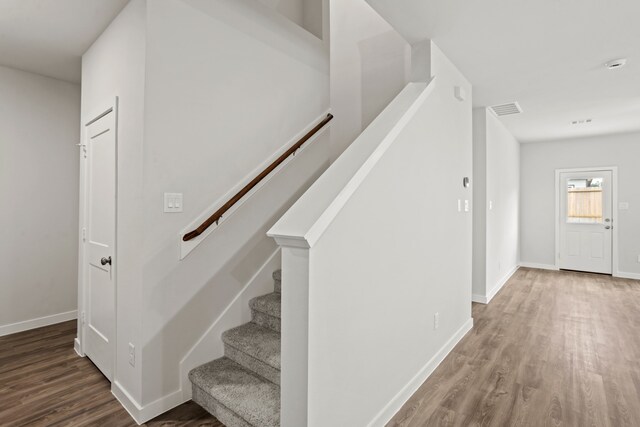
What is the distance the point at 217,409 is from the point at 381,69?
3.14 metres

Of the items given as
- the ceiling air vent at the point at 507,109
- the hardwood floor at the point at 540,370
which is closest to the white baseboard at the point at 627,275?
the hardwood floor at the point at 540,370

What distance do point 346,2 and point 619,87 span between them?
299 centimetres

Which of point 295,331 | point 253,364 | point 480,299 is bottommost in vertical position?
point 480,299

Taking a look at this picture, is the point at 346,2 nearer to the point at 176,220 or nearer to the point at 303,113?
the point at 303,113

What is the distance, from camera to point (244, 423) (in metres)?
1.82

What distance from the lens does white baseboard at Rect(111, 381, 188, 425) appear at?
1992 mm

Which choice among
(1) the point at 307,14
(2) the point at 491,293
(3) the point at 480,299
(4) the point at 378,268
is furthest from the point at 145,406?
(2) the point at 491,293

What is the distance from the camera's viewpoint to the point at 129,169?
215cm

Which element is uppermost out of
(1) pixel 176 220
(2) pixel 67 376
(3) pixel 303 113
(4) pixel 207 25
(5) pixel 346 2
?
(5) pixel 346 2

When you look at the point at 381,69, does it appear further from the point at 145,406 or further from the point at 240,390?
the point at 145,406

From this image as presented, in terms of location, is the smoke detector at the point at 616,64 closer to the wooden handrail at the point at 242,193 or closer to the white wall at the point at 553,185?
the wooden handrail at the point at 242,193

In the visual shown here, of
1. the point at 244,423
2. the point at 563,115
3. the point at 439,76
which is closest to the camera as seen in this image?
the point at 244,423

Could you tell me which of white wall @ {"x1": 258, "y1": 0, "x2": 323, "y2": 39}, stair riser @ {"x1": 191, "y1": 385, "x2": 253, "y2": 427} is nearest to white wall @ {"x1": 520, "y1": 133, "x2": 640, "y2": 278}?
white wall @ {"x1": 258, "y1": 0, "x2": 323, "y2": 39}

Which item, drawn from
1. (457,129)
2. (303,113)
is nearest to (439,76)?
(457,129)
